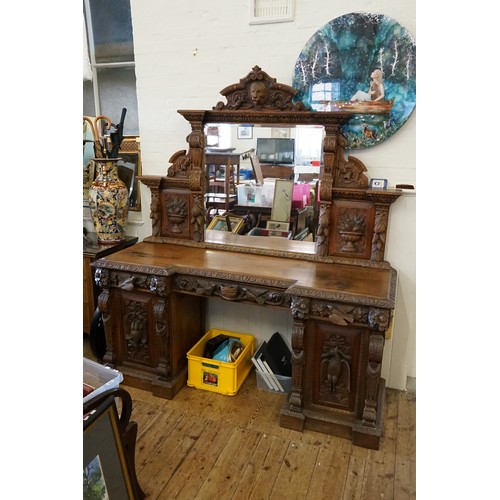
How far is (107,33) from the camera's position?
9.96 ft

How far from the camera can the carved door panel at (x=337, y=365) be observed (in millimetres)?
1972

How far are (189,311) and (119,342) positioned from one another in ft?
1.53

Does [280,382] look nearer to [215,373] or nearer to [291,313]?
[215,373]

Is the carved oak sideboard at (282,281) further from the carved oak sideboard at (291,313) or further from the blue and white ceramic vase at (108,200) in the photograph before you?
the blue and white ceramic vase at (108,200)

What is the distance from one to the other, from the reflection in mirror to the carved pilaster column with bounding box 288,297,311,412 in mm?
579

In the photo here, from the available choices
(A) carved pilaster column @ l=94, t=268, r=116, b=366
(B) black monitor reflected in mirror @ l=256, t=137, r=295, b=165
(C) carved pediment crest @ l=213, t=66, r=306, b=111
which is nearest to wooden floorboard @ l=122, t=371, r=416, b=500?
(A) carved pilaster column @ l=94, t=268, r=116, b=366

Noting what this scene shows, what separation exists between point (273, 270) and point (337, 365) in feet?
1.92

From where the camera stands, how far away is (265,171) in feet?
7.80

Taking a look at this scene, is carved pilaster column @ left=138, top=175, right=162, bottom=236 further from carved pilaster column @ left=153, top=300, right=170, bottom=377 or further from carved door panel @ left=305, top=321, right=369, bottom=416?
carved door panel @ left=305, top=321, right=369, bottom=416

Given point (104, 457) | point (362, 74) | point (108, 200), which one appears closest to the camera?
point (104, 457)

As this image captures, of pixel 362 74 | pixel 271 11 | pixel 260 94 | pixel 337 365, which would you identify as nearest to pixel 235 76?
pixel 260 94

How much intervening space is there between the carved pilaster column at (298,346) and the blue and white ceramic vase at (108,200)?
1.44 meters

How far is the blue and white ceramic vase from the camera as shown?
2.66 meters
